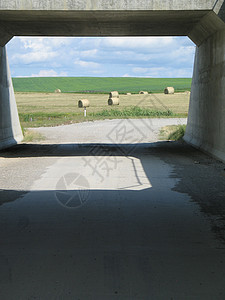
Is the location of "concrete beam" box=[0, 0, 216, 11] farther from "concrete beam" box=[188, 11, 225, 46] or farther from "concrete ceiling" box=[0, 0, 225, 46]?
"concrete beam" box=[188, 11, 225, 46]

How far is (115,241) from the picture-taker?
5.50 metres

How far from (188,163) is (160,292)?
31.5 ft

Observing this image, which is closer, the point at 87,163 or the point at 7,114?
the point at 87,163

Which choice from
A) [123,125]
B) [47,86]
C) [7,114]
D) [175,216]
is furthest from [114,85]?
[175,216]

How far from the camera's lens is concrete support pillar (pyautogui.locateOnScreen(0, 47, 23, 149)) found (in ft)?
59.5

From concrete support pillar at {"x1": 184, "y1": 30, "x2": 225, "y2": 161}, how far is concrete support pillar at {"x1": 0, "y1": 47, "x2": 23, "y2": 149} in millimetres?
8233

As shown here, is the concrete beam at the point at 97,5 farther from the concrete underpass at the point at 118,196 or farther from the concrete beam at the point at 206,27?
the concrete beam at the point at 206,27

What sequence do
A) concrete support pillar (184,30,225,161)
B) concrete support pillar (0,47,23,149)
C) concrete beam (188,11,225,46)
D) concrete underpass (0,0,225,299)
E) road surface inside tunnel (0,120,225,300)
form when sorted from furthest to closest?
concrete support pillar (0,47,23,149)
concrete support pillar (184,30,225,161)
concrete beam (188,11,225,46)
concrete underpass (0,0,225,299)
road surface inside tunnel (0,120,225,300)

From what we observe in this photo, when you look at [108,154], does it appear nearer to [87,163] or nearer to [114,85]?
[87,163]

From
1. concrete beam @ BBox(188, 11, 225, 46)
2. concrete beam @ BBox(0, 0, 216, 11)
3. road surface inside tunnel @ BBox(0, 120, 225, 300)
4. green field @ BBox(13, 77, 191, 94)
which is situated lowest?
green field @ BBox(13, 77, 191, 94)

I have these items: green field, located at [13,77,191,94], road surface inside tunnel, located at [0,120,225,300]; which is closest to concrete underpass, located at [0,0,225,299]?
road surface inside tunnel, located at [0,120,225,300]

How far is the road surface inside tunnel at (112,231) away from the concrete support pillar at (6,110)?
5.86 meters

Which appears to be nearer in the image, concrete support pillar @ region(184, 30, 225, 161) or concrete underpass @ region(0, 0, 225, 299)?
concrete underpass @ region(0, 0, 225, 299)

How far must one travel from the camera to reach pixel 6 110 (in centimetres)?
1892
